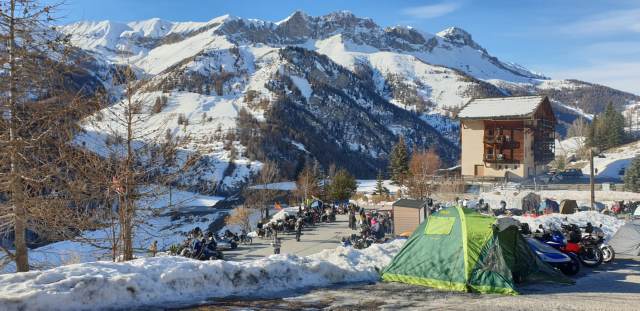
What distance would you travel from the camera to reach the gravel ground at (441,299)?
8.09m

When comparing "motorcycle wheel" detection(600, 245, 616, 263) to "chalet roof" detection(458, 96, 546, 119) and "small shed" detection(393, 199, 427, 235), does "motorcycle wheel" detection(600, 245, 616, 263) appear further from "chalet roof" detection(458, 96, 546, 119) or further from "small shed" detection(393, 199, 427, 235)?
"chalet roof" detection(458, 96, 546, 119)

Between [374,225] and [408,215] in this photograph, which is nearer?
[374,225]

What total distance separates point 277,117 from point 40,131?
153 meters

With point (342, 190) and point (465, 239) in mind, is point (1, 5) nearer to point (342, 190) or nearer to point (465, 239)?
point (465, 239)

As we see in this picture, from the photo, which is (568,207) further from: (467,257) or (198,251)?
(467,257)

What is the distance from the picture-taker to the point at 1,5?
7.95 meters

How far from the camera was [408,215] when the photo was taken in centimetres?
2575

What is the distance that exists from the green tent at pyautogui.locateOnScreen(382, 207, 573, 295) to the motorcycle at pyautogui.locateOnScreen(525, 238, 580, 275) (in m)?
0.87

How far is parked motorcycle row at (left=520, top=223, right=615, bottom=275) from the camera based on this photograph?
1155cm

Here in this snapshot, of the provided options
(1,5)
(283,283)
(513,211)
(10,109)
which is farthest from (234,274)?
(513,211)

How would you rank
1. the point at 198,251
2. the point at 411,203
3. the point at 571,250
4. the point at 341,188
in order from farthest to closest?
the point at 341,188 < the point at 411,203 < the point at 198,251 < the point at 571,250

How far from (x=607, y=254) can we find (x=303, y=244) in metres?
13.8

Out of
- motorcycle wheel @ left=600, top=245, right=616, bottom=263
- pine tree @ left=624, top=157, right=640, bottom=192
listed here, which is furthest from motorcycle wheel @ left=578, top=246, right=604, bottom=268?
pine tree @ left=624, top=157, right=640, bottom=192

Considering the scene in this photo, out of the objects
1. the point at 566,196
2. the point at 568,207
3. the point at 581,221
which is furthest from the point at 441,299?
the point at 566,196
